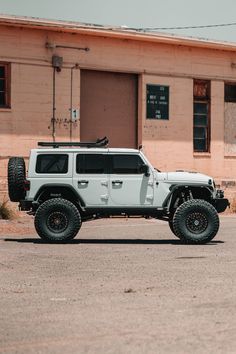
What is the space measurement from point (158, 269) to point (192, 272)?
63 cm

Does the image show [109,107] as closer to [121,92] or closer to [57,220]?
[121,92]

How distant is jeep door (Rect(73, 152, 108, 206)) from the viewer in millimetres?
16922

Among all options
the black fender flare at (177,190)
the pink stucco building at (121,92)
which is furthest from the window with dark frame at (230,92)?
the black fender flare at (177,190)

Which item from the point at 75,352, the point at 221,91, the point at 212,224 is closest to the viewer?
the point at 75,352

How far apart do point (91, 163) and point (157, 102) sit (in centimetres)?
1180

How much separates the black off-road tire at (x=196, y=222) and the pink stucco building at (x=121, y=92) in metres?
9.99

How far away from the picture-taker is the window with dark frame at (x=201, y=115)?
2945 centimetres

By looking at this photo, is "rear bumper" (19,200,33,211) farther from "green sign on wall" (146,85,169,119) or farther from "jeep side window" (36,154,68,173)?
"green sign on wall" (146,85,169,119)

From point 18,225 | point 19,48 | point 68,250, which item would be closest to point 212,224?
point 68,250

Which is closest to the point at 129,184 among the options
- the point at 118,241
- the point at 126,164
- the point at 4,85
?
the point at 126,164

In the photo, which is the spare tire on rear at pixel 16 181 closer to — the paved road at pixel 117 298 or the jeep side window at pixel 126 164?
the paved road at pixel 117 298

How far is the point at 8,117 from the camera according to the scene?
2552cm

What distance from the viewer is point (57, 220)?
54.5 feet

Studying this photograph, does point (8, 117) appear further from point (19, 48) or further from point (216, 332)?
point (216, 332)
